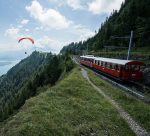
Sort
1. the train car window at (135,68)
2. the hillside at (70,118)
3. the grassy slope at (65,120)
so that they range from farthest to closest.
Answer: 1. the train car window at (135,68)
2. the hillside at (70,118)
3. the grassy slope at (65,120)

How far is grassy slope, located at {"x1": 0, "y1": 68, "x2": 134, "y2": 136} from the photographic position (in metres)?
10.7

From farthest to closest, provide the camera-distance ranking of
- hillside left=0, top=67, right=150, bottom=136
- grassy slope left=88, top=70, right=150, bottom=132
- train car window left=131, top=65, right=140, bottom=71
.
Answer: train car window left=131, top=65, right=140, bottom=71 → grassy slope left=88, top=70, right=150, bottom=132 → hillside left=0, top=67, right=150, bottom=136

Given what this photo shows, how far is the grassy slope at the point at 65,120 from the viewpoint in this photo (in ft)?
35.2

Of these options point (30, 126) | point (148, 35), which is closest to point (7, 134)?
point (30, 126)

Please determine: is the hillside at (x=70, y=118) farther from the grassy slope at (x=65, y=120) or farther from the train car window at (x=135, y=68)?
the train car window at (x=135, y=68)

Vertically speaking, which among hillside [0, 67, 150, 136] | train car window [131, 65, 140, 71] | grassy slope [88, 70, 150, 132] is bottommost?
grassy slope [88, 70, 150, 132]

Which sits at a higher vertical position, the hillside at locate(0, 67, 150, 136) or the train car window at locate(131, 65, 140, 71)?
the train car window at locate(131, 65, 140, 71)

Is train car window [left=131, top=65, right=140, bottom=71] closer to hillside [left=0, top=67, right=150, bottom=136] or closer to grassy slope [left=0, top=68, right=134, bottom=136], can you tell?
hillside [left=0, top=67, right=150, bottom=136]

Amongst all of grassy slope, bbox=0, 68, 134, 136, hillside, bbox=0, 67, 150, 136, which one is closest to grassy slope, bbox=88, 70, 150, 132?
hillside, bbox=0, 67, 150, 136

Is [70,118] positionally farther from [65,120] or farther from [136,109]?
[136,109]

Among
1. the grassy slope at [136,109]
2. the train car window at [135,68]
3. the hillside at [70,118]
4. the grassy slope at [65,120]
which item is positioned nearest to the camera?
the grassy slope at [65,120]

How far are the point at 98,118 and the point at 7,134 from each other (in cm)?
670

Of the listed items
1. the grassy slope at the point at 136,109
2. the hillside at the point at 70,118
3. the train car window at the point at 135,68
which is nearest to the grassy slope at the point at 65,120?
the hillside at the point at 70,118

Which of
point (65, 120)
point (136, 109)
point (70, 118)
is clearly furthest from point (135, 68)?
point (65, 120)
